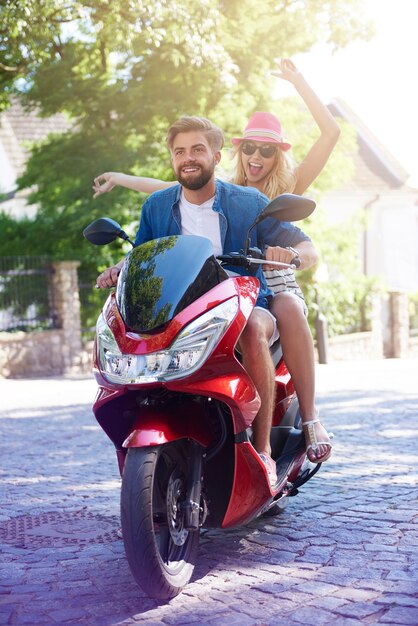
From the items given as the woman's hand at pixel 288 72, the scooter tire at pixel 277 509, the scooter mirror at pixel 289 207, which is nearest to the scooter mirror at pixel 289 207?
the scooter mirror at pixel 289 207

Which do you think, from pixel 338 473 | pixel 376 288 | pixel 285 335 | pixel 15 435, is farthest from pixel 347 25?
pixel 285 335

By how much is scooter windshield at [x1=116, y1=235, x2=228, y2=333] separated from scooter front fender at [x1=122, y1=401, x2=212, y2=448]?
0.32 metres

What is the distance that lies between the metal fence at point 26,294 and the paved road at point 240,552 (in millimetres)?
9428

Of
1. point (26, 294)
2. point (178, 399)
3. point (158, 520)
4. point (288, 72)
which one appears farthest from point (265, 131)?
point (26, 294)

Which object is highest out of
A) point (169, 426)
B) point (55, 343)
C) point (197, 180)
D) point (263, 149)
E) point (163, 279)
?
point (263, 149)

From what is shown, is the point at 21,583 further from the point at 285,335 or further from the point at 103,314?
the point at 285,335

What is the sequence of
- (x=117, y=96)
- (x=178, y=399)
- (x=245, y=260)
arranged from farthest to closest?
(x=117, y=96), (x=245, y=260), (x=178, y=399)

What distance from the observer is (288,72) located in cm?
579

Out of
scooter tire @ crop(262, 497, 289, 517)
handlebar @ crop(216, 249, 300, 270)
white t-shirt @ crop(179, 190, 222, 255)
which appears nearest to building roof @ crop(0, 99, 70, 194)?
scooter tire @ crop(262, 497, 289, 517)

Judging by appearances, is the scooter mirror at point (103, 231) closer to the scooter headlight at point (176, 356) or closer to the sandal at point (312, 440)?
the scooter headlight at point (176, 356)

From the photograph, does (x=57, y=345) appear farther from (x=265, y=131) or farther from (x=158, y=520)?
(x=158, y=520)

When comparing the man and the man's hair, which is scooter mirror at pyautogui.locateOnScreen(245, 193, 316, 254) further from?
the man's hair

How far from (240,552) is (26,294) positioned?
1356cm

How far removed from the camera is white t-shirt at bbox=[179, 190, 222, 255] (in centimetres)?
437
